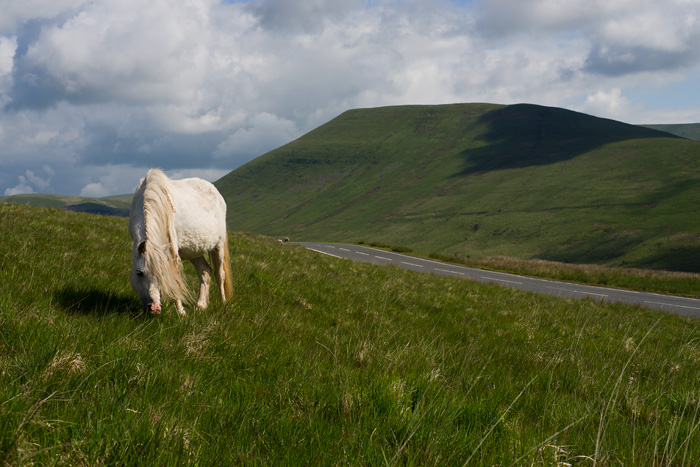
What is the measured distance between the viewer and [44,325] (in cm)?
339

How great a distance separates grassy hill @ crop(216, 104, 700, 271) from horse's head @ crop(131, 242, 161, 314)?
85.0 m

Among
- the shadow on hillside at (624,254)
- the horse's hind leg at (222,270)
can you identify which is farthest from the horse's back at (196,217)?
the shadow on hillside at (624,254)

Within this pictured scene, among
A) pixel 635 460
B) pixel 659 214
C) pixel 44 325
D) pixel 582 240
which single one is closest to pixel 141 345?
pixel 44 325

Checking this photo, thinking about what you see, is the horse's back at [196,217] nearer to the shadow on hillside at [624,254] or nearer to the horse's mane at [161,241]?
the horse's mane at [161,241]

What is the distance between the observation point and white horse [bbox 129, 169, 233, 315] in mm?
4980

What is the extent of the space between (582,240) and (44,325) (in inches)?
4134

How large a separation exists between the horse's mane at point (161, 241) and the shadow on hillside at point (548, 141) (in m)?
173

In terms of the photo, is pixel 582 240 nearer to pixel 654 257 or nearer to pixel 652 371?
pixel 654 257

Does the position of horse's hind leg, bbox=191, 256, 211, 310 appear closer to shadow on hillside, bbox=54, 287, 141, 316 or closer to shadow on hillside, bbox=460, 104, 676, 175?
shadow on hillside, bbox=54, 287, 141, 316

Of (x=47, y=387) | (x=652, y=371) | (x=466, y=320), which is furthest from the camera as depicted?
(x=466, y=320)

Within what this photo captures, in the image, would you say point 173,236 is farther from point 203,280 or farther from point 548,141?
point 548,141

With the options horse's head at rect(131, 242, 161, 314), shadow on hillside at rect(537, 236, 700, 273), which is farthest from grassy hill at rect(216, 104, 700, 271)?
horse's head at rect(131, 242, 161, 314)

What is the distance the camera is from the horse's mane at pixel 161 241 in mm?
4957

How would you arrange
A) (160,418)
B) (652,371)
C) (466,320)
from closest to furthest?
1. (160,418)
2. (652,371)
3. (466,320)
